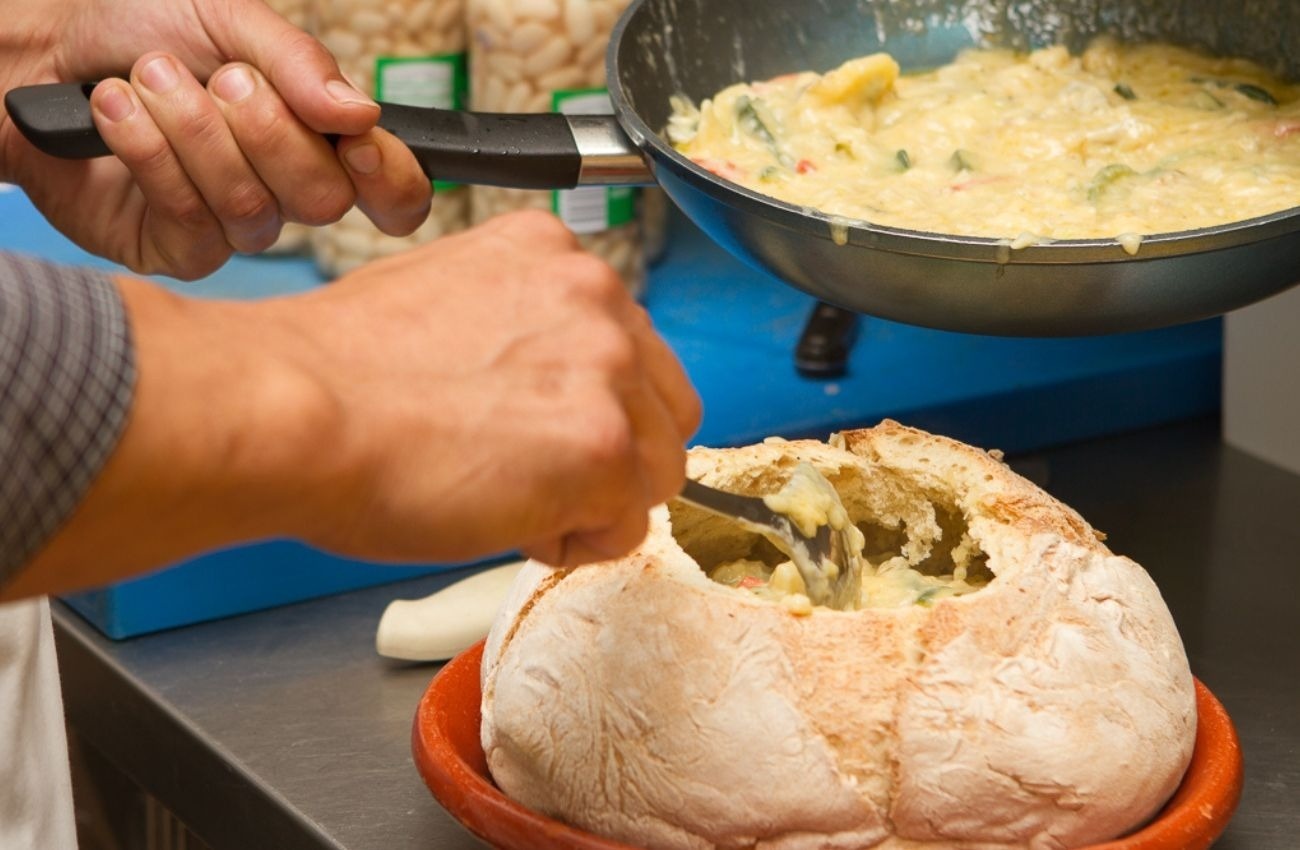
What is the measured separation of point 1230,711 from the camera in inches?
A: 46.6

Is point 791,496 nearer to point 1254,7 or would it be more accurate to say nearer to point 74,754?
point 1254,7

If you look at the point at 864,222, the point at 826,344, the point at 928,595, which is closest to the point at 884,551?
the point at 928,595

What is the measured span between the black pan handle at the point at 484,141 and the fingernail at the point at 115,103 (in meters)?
0.01

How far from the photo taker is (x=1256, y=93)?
133 centimetres

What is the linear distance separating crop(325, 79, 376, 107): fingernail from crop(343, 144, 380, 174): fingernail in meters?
0.03

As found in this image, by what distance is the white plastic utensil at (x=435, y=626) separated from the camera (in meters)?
1.23

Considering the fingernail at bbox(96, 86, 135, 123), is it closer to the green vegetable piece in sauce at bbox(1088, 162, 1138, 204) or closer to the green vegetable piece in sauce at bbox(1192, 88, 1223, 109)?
the green vegetable piece in sauce at bbox(1088, 162, 1138, 204)

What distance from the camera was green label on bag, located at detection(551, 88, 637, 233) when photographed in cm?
173

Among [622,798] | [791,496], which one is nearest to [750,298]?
[791,496]

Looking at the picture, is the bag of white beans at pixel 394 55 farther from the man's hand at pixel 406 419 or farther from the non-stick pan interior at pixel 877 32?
the man's hand at pixel 406 419

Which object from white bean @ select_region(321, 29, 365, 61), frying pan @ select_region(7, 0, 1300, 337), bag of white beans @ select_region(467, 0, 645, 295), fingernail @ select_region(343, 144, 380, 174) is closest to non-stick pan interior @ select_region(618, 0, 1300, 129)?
frying pan @ select_region(7, 0, 1300, 337)

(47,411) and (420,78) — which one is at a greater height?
(47,411)

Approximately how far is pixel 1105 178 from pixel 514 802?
65 centimetres

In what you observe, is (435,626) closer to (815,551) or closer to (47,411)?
(815,551)
